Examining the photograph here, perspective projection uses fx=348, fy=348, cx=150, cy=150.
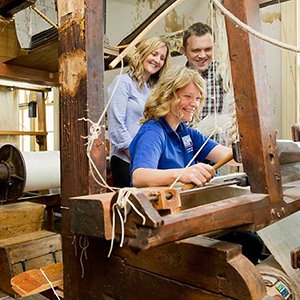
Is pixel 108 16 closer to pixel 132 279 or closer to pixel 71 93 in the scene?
pixel 71 93

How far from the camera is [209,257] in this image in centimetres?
85

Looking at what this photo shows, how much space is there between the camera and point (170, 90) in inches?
65.2

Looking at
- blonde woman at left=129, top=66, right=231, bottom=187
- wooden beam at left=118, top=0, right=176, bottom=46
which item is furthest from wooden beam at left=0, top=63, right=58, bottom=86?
blonde woman at left=129, top=66, right=231, bottom=187

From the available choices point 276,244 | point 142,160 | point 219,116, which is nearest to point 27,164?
point 219,116

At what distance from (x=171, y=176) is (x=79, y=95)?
460 millimetres

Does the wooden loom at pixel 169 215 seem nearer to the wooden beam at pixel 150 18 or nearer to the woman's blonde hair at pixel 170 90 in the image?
the woman's blonde hair at pixel 170 90

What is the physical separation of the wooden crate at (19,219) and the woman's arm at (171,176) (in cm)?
172

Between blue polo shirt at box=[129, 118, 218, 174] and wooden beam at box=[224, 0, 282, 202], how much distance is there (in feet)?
1.68

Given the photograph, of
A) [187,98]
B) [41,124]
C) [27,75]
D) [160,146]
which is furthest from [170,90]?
[41,124]

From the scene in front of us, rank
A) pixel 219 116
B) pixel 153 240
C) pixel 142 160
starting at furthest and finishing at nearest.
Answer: pixel 219 116, pixel 142 160, pixel 153 240

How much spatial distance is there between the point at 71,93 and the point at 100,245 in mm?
533

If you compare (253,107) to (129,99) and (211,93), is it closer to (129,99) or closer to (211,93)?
(129,99)

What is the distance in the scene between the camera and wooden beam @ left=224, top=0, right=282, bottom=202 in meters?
1.03

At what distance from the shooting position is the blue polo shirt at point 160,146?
149cm
